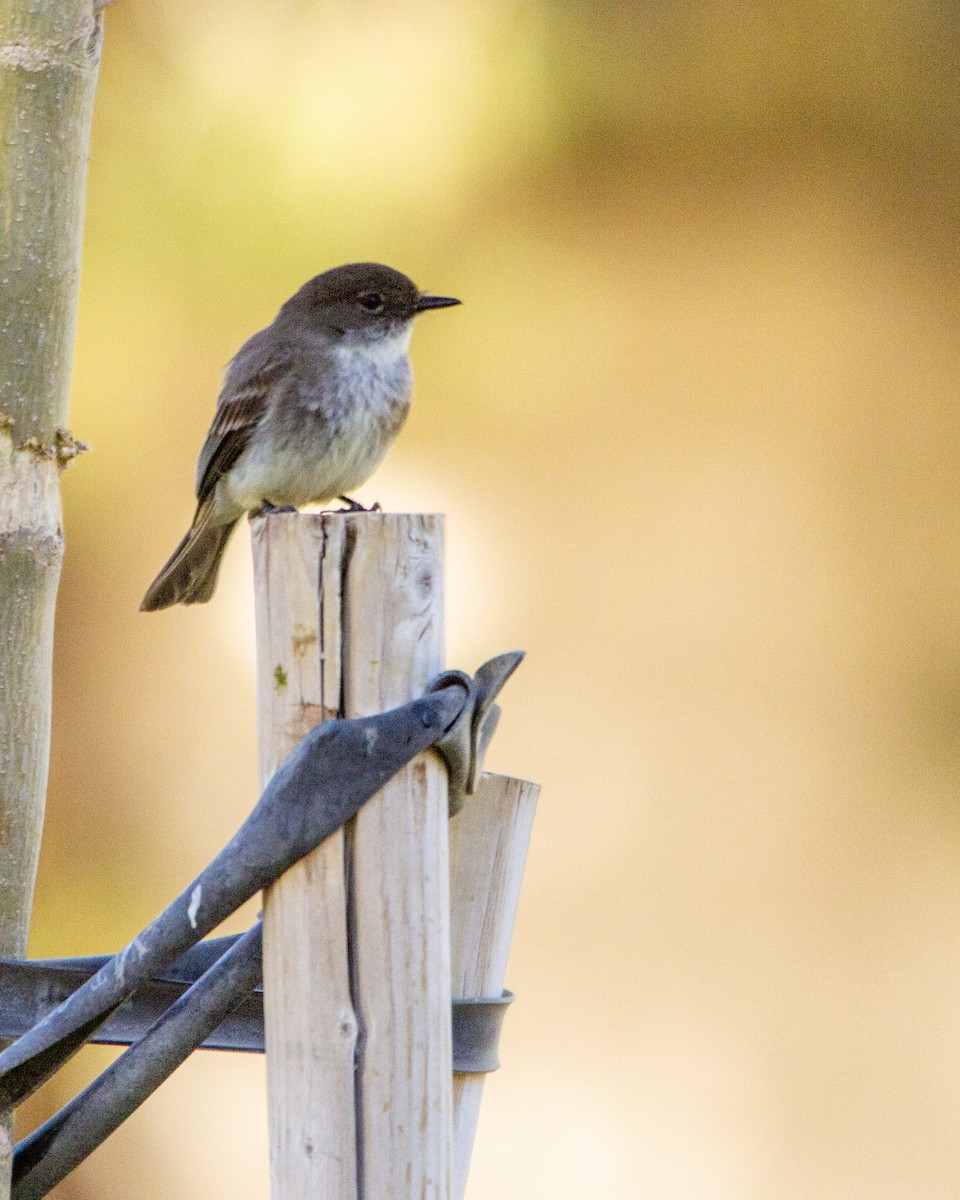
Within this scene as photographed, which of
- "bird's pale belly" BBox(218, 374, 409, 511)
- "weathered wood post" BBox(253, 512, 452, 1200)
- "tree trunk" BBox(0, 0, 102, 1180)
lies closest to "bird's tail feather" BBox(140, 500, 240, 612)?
"bird's pale belly" BBox(218, 374, 409, 511)

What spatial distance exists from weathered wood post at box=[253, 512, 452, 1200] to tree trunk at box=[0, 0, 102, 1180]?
27.0 inches

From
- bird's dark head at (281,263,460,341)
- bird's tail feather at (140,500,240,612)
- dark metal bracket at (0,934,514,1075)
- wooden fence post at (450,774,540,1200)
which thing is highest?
bird's dark head at (281,263,460,341)

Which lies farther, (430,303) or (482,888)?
(430,303)

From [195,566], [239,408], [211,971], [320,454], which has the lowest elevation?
[211,971]

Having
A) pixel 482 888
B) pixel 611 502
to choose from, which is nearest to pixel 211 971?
pixel 482 888

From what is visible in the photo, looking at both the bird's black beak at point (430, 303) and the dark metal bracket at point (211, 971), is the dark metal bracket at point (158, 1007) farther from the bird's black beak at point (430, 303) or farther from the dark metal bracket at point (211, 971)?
the bird's black beak at point (430, 303)

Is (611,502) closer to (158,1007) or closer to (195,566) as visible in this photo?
(195,566)

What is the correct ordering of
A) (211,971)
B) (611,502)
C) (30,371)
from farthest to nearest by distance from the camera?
(611,502), (30,371), (211,971)

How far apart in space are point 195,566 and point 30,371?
1492mm

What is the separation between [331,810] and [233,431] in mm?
2026

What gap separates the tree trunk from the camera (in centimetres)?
242

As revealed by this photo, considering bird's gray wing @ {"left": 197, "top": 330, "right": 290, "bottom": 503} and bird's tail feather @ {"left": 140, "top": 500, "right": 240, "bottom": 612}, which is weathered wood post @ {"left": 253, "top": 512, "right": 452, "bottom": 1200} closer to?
bird's gray wing @ {"left": 197, "top": 330, "right": 290, "bottom": 503}

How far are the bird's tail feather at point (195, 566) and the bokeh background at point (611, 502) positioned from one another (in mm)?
1637

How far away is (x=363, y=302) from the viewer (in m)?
3.80
